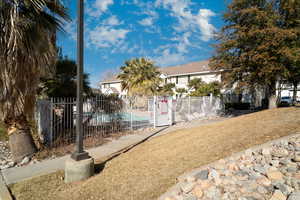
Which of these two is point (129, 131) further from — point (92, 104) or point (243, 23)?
point (243, 23)

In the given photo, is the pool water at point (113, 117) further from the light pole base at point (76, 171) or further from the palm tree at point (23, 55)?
the light pole base at point (76, 171)

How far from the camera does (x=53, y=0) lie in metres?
5.50

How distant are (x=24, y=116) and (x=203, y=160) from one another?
5.73 metres

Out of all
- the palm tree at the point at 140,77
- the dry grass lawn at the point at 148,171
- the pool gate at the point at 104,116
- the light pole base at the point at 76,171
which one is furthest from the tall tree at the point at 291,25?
the palm tree at the point at 140,77

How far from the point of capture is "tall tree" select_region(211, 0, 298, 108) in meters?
9.76

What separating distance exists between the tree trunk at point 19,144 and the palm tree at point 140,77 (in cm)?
1367

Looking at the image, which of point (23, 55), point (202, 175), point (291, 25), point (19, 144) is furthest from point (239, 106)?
point (23, 55)

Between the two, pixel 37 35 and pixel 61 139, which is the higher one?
pixel 37 35

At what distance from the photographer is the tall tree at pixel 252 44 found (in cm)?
976

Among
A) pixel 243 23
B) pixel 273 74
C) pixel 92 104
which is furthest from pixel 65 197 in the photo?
pixel 243 23

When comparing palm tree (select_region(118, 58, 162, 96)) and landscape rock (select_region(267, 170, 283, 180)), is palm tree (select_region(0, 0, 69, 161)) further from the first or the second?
palm tree (select_region(118, 58, 162, 96))

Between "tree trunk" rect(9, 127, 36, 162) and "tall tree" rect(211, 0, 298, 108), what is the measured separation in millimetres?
11194

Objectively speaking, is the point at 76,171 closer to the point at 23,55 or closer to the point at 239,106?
the point at 23,55

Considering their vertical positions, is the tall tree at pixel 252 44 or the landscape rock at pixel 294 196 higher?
the tall tree at pixel 252 44
